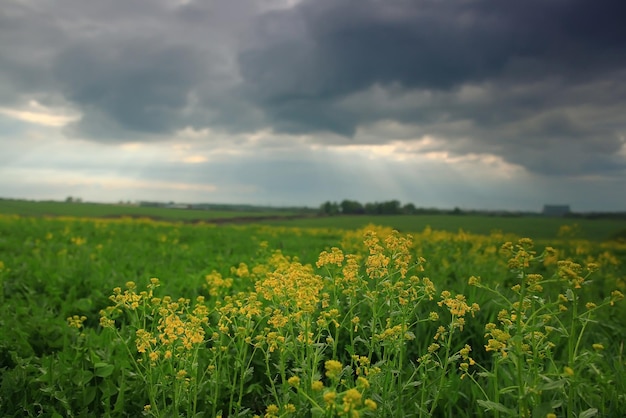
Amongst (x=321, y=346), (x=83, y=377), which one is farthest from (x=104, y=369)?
(x=321, y=346)

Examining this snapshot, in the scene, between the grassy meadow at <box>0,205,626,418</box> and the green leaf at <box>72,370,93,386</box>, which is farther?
the green leaf at <box>72,370,93,386</box>

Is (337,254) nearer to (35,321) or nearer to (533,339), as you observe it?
(533,339)

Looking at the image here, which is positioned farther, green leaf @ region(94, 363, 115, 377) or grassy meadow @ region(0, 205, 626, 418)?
green leaf @ region(94, 363, 115, 377)

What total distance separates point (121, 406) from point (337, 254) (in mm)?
2057

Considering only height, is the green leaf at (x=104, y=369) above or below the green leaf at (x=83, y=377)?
above

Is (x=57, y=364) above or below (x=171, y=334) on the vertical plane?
below

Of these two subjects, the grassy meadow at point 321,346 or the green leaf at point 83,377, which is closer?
the grassy meadow at point 321,346

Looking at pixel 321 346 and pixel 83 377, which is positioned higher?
pixel 321 346

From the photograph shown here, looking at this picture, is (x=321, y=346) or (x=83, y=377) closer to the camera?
(x=321, y=346)

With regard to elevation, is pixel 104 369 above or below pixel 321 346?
below

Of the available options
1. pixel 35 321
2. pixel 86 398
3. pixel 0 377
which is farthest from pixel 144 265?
pixel 86 398

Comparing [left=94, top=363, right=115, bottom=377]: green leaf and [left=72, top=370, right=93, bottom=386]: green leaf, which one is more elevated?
[left=94, top=363, right=115, bottom=377]: green leaf

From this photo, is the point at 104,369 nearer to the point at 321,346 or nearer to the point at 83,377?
the point at 83,377

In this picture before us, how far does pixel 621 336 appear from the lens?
19.6ft
